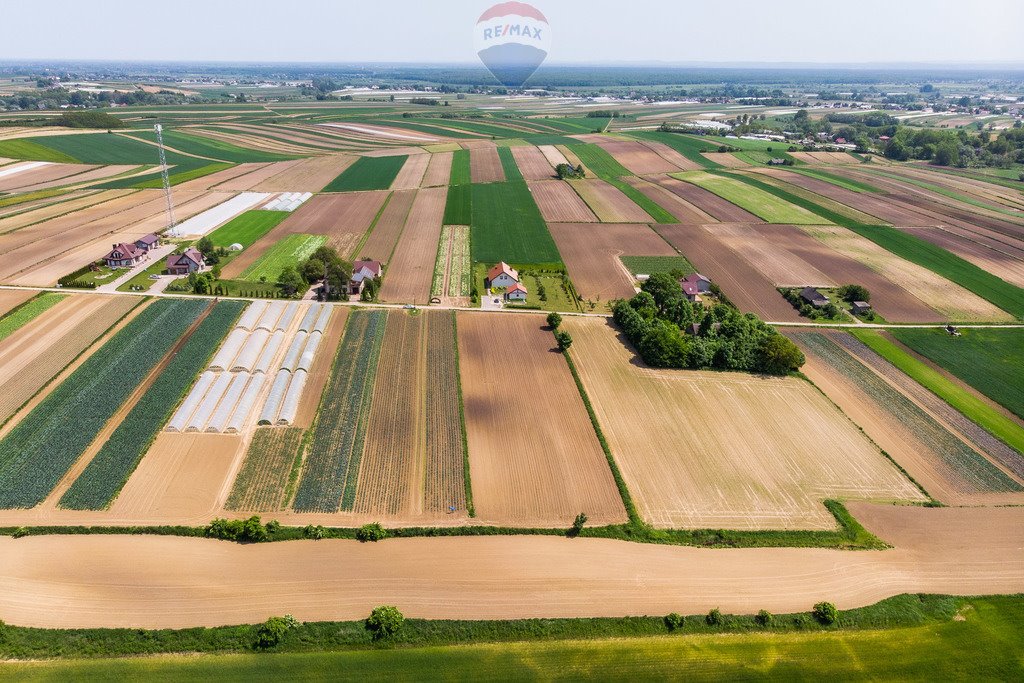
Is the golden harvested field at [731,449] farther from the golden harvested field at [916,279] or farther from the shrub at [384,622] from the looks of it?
the golden harvested field at [916,279]

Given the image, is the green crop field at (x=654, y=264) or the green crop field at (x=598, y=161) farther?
the green crop field at (x=598, y=161)

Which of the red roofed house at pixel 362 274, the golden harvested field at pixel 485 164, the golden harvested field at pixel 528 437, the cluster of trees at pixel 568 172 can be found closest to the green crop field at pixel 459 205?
the golden harvested field at pixel 485 164

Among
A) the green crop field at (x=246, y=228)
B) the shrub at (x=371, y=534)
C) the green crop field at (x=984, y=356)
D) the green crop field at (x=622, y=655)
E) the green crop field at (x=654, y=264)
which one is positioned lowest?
the green crop field at (x=622, y=655)

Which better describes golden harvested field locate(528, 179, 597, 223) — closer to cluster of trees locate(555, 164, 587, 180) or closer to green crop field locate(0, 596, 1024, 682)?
cluster of trees locate(555, 164, 587, 180)

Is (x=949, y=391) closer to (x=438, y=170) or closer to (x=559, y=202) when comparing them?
(x=559, y=202)

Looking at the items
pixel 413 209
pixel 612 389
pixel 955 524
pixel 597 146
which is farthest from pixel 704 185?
pixel 955 524

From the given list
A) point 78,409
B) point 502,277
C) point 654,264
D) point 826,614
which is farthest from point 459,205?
point 826,614
